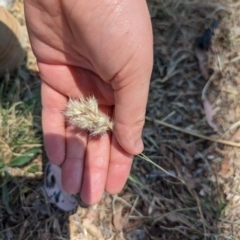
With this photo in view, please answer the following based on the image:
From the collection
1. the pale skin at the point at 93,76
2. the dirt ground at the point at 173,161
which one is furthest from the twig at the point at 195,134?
the pale skin at the point at 93,76

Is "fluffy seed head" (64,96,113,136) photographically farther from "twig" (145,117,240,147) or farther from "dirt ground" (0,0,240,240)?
"twig" (145,117,240,147)

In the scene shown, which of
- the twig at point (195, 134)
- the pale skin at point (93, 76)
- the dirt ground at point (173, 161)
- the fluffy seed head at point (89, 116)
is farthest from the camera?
the twig at point (195, 134)

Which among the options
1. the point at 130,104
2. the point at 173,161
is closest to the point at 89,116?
the point at 130,104

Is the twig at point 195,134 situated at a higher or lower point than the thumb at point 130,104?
lower

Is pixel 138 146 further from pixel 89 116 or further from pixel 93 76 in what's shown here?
pixel 93 76

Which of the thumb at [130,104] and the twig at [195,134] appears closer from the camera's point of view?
the thumb at [130,104]

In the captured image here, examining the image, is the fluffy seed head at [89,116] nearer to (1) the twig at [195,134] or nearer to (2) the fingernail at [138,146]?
(2) the fingernail at [138,146]

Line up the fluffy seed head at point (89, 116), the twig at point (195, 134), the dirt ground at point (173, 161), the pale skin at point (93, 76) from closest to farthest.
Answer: the pale skin at point (93, 76) → the fluffy seed head at point (89, 116) → the dirt ground at point (173, 161) → the twig at point (195, 134)

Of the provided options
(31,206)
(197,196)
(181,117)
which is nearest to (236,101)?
(181,117)

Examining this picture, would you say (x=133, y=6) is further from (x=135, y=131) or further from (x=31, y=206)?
(x=31, y=206)
